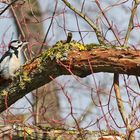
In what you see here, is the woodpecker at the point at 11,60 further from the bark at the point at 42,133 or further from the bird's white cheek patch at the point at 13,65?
the bark at the point at 42,133

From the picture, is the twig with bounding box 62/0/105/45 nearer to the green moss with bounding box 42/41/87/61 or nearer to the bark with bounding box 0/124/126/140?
the green moss with bounding box 42/41/87/61

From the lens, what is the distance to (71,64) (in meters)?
4.05

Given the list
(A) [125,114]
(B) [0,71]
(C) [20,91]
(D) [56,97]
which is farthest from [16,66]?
(D) [56,97]

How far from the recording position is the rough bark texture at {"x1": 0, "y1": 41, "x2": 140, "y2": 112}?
396cm

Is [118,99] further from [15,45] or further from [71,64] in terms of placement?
[15,45]

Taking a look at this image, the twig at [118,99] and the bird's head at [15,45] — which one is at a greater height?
the bird's head at [15,45]

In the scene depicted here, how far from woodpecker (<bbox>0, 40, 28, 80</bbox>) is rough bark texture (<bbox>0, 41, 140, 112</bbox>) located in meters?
0.29

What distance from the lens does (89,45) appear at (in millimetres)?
4098

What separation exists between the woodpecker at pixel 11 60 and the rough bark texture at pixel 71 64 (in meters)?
0.29

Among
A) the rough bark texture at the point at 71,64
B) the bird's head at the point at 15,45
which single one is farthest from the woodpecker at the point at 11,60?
the rough bark texture at the point at 71,64

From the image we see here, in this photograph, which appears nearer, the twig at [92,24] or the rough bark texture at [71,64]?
the rough bark texture at [71,64]

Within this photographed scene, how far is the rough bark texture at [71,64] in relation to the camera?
3955 millimetres

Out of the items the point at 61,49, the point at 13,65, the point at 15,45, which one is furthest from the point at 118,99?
the point at 15,45

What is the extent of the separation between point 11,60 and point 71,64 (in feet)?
4.08
